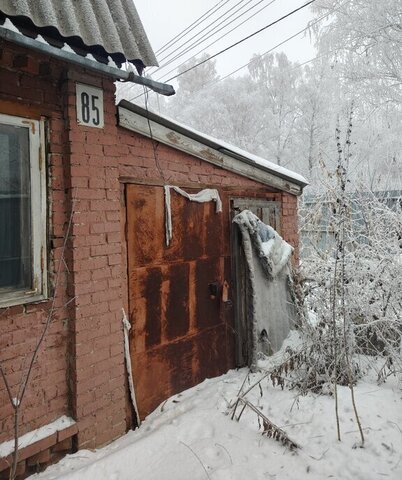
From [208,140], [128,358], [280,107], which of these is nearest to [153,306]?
[128,358]

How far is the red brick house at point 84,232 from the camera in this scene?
2484 mm

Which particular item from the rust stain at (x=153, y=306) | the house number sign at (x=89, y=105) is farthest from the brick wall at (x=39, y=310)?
the rust stain at (x=153, y=306)

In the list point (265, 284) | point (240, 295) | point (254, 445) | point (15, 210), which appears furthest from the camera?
point (265, 284)

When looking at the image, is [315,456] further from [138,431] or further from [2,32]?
[2,32]

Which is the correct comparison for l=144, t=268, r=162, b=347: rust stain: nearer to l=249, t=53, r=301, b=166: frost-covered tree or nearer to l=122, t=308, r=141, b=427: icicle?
l=122, t=308, r=141, b=427: icicle

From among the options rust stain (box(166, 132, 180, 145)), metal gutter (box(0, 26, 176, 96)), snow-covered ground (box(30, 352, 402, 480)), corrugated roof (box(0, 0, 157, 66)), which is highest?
corrugated roof (box(0, 0, 157, 66))

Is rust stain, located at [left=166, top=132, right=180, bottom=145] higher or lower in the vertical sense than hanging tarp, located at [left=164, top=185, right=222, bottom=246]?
higher

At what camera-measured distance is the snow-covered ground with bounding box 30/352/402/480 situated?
2.59 m

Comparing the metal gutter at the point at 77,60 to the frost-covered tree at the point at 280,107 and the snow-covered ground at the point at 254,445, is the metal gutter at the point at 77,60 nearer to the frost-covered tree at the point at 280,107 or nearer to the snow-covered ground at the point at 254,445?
the snow-covered ground at the point at 254,445

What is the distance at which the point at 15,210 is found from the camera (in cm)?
257

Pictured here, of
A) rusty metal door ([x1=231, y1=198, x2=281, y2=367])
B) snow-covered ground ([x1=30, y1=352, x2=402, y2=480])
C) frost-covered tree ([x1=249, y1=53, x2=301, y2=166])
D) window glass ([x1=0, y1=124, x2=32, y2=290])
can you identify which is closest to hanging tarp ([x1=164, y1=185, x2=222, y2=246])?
rusty metal door ([x1=231, y1=198, x2=281, y2=367])

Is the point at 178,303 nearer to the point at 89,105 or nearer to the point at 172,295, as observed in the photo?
the point at 172,295

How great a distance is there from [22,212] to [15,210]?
0.15ft

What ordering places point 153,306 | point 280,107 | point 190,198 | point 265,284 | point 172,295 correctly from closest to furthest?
point 153,306 < point 172,295 < point 190,198 < point 265,284 < point 280,107
